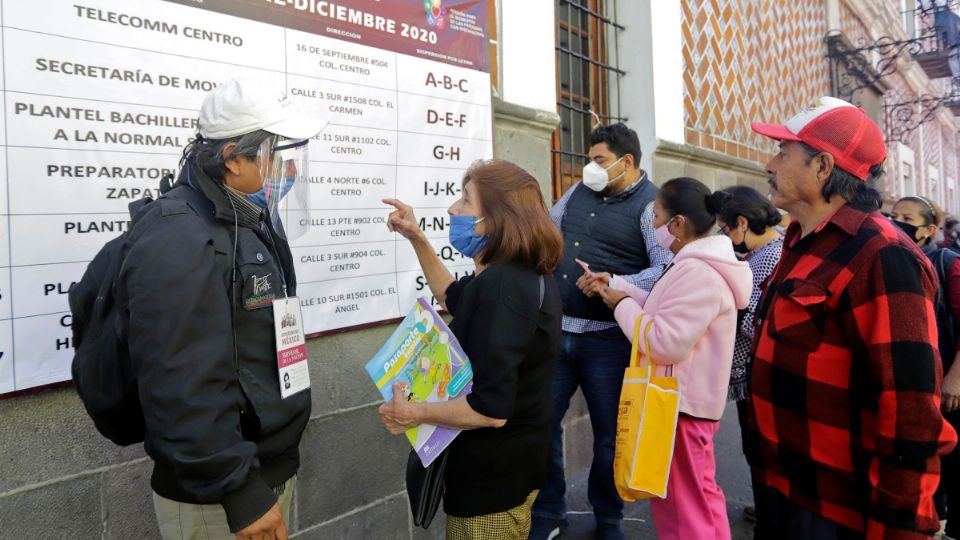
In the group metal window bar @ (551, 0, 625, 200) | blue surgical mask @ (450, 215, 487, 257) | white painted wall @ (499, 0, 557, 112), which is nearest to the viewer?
blue surgical mask @ (450, 215, 487, 257)

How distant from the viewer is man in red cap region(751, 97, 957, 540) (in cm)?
134

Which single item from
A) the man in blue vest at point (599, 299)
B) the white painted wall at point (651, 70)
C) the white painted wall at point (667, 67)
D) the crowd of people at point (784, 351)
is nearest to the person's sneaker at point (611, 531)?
the man in blue vest at point (599, 299)

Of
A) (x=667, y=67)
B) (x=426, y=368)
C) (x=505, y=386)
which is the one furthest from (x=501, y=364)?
(x=667, y=67)

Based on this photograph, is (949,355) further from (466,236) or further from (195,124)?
(195,124)

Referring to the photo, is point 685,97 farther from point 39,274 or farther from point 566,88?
point 39,274

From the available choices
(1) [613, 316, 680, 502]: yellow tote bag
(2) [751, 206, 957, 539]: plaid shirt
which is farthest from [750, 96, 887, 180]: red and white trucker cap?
(1) [613, 316, 680, 502]: yellow tote bag

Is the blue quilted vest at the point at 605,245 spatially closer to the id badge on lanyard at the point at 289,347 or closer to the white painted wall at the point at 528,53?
the white painted wall at the point at 528,53

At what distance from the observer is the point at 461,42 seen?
306cm

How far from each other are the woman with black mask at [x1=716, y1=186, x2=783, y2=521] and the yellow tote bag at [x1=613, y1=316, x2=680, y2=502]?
2.67 ft

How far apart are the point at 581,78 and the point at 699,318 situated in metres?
2.93

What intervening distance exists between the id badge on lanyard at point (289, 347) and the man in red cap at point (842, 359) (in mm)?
1285

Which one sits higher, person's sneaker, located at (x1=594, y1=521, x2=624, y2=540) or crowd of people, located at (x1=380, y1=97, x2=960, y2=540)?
crowd of people, located at (x1=380, y1=97, x2=960, y2=540)

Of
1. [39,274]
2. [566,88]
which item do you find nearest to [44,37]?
[39,274]

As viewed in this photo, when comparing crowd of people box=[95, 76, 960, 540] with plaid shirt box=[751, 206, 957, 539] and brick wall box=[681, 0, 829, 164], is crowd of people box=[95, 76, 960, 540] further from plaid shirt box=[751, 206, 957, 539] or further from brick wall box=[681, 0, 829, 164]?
brick wall box=[681, 0, 829, 164]
